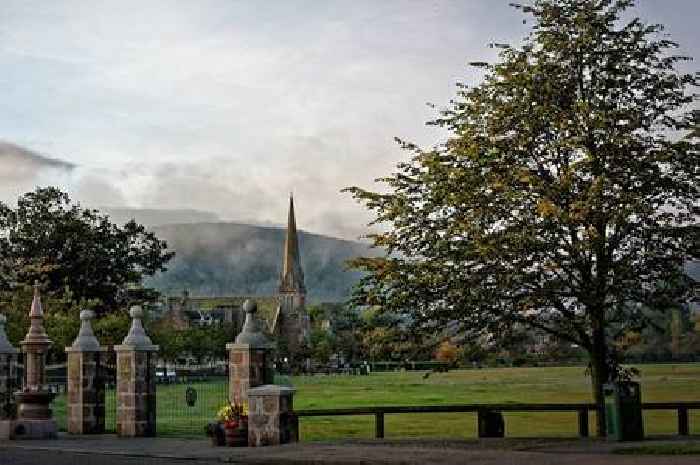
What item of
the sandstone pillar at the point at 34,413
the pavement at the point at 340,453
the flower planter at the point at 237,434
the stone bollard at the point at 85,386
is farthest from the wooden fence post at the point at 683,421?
the sandstone pillar at the point at 34,413

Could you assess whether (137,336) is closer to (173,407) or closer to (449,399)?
(173,407)

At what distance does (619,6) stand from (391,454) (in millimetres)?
14226

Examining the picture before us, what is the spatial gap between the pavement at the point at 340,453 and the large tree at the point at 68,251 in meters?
59.3

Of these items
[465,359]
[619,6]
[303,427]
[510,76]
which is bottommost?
[303,427]

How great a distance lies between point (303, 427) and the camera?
4772cm

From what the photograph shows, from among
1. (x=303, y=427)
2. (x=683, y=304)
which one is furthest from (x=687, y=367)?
(x=683, y=304)

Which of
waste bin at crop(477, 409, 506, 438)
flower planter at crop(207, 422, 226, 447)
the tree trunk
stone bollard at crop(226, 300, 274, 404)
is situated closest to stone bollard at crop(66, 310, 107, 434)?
stone bollard at crop(226, 300, 274, 404)

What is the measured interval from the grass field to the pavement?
759 cm

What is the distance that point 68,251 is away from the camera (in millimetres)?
83562

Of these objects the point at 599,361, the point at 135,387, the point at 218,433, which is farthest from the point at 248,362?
the point at 599,361

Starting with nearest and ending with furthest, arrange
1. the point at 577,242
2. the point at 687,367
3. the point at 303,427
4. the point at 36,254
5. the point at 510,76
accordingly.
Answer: the point at 577,242, the point at 510,76, the point at 303,427, the point at 687,367, the point at 36,254

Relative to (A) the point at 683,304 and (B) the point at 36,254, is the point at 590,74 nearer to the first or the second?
(A) the point at 683,304

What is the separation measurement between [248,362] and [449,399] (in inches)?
1899

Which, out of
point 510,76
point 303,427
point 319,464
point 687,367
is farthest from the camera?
point 687,367
